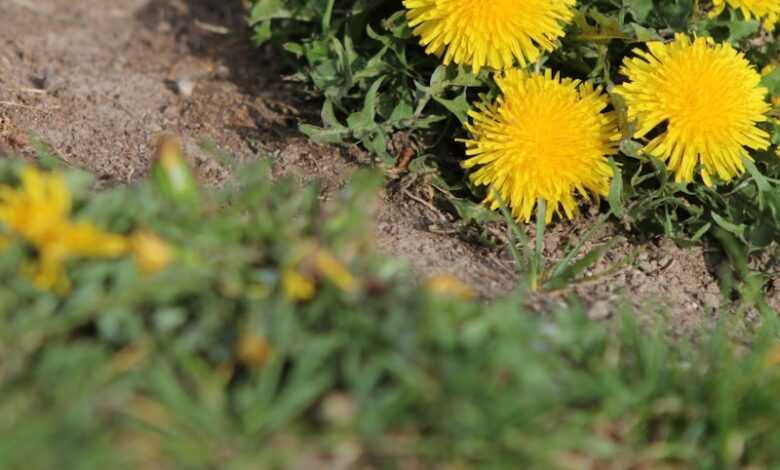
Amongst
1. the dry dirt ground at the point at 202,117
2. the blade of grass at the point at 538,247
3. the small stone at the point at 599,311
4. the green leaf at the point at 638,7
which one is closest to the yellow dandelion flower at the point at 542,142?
the blade of grass at the point at 538,247

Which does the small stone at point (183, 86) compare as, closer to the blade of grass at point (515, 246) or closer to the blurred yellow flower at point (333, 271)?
the blade of grass at point (515, 246)

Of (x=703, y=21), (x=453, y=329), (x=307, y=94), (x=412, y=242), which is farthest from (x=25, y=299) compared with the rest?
(x=703, y=21)

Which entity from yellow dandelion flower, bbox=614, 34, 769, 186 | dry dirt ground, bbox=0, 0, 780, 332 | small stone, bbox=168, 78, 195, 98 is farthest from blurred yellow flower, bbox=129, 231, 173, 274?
small stone, bbox=168, 78, 195, 98

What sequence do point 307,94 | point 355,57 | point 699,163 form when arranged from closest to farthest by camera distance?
point 699,163 < point 355,57 < point 307,94

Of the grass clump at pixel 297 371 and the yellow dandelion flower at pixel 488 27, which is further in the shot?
the yellow dandelion flower at pixel 488 27

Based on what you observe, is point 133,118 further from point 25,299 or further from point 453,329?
point 453,329

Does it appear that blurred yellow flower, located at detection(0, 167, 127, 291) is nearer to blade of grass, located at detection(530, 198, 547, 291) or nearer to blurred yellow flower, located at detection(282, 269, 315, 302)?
blurred yellow flower, located at detection(282, 269, 315, 302)

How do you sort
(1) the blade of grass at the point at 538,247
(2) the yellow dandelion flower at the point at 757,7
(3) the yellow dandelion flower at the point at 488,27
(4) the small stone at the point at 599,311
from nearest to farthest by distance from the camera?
(4) the small stone at the point at 599,311, (1) the blade of grass at the point at 538,247, (3) the yellow dandelion flower at the point at 488,27, (2) the yellow dandelion flower at the point at 757,7
